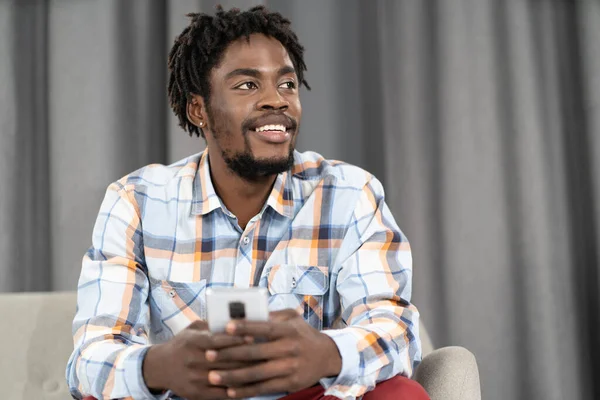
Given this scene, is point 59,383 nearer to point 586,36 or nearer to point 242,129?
point 242,129

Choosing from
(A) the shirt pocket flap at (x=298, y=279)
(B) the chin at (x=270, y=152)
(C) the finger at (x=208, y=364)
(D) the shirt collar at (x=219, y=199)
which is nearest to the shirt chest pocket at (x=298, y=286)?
(A) the shirt pocket flap at (x=298, y=279)

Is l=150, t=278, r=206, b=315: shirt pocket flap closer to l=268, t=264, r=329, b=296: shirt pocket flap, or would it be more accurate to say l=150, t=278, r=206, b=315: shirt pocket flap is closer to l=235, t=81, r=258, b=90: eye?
l=268, t=264, r=329, b=296: shirt pocket flap

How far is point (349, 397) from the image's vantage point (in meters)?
1.10

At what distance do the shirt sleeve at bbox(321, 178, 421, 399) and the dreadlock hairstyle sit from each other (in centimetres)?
39

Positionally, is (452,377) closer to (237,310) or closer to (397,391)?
(397,391)

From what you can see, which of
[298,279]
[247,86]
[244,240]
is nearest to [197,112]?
[247,86]

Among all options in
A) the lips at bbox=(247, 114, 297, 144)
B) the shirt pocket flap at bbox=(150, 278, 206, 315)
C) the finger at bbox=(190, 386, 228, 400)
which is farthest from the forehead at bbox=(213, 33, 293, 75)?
the finger at bbox=(190, 386, 228, 400)

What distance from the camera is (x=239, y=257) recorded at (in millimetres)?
1363

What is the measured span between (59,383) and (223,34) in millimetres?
860

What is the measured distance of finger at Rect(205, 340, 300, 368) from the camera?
3.27 feet

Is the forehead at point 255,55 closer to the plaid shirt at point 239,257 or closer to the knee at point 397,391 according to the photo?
the plaid shirt at point 239,257

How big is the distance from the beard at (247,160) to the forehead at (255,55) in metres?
0.11

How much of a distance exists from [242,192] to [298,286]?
25 centimetres

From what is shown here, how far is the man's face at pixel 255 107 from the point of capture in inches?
55.4
